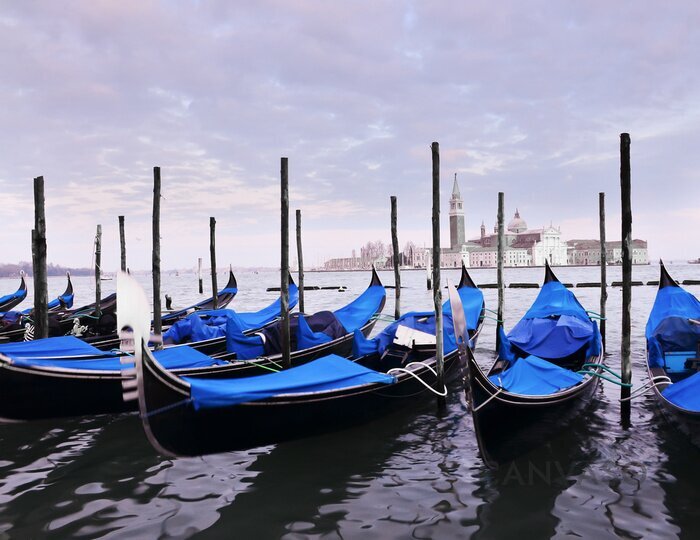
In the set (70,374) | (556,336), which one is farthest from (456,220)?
(70,374)

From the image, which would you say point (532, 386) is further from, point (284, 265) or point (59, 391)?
point (59, 391)

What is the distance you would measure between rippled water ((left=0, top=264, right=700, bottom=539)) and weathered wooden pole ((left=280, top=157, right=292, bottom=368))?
1.82m

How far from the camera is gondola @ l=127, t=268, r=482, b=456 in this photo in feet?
12.3

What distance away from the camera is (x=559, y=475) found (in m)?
4.39

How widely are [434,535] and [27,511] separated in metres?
2.94

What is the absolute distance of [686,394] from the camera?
15.4 ft

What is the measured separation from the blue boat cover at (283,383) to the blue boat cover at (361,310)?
3.99 metres

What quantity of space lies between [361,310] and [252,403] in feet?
20.0

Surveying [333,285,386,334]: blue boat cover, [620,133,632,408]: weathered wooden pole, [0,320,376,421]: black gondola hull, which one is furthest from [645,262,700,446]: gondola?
[0,320,376,421]: black gondola hull

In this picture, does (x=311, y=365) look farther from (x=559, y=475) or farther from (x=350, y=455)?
(x=559, y=475)

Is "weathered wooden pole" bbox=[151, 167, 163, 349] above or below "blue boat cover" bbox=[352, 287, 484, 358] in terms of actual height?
above

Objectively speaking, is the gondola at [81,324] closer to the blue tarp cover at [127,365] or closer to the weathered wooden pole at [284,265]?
the blue tarp cover at [127,365]

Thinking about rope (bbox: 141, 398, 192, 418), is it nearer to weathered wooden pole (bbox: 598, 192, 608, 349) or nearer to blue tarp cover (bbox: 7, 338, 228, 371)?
blue tarp cover (bbox: 7, 338, 228, 371)

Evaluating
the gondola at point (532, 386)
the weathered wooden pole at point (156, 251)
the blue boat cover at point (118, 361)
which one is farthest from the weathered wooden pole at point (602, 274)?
the weathered wooden pole at point (156, 251)
